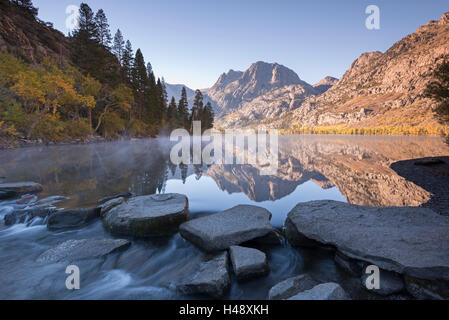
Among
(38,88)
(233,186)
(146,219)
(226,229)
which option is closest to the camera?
(226,229)

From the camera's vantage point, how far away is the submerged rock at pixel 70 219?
541 cm

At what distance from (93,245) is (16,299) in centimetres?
140

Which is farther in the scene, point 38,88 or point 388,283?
point 38,88

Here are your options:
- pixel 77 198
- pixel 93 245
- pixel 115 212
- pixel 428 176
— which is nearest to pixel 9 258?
pixel 93 245

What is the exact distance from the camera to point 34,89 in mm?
23141

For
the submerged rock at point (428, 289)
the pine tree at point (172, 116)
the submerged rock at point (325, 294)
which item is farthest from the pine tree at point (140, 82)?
the submerged rock at point (428, 289)

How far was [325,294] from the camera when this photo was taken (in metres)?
2.58

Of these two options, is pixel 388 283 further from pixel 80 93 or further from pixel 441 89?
pixel 80 93

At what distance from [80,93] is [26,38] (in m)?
16.1

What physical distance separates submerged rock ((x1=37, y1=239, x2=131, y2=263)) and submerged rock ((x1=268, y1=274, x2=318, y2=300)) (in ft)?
11.2

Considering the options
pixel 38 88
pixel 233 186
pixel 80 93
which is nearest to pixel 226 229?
pixel 233 186

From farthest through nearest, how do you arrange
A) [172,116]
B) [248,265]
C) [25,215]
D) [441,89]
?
[172,116] → [441,89] → [25,215] → [248,265]

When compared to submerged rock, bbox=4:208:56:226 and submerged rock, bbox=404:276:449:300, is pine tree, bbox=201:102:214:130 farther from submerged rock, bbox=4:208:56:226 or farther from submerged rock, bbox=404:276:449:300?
submerged rock, bbox=404:276:449:300

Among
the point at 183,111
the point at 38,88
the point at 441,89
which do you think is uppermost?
the point at 183,111
